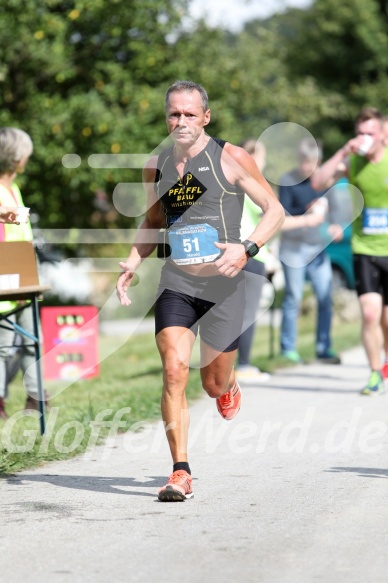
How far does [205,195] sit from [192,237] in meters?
0.23

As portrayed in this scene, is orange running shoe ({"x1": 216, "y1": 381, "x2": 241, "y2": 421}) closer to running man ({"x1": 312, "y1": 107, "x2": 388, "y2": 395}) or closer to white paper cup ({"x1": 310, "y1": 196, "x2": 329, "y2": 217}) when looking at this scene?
running man ({"x1": 312, "y1": 107, "x2": 388, "y2": 395})

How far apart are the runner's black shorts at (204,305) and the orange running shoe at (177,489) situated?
75 centimetres

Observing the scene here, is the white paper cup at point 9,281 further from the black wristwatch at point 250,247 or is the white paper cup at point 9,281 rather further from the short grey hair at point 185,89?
the black wristwatch at point 250,247

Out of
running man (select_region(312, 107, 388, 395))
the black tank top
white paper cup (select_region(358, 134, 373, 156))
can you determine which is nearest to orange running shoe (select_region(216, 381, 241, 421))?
the black tank top

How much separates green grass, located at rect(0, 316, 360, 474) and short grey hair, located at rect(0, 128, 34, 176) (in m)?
1.83

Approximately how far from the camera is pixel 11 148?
8.38 metres

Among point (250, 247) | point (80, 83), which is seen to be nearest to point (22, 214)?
point (250, 247)

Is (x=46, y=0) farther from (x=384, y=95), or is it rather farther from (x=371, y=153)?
(x=384, y=95)

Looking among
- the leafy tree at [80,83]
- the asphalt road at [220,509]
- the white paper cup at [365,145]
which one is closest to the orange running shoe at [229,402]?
the asphalt road at [220,509]

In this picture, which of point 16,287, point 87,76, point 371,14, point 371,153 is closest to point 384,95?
point 371,14

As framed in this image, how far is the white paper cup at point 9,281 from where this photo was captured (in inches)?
285

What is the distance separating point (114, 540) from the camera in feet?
16.3

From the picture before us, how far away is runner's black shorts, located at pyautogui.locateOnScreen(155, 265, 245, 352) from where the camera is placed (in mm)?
6178

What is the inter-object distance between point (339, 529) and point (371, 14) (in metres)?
35.6
